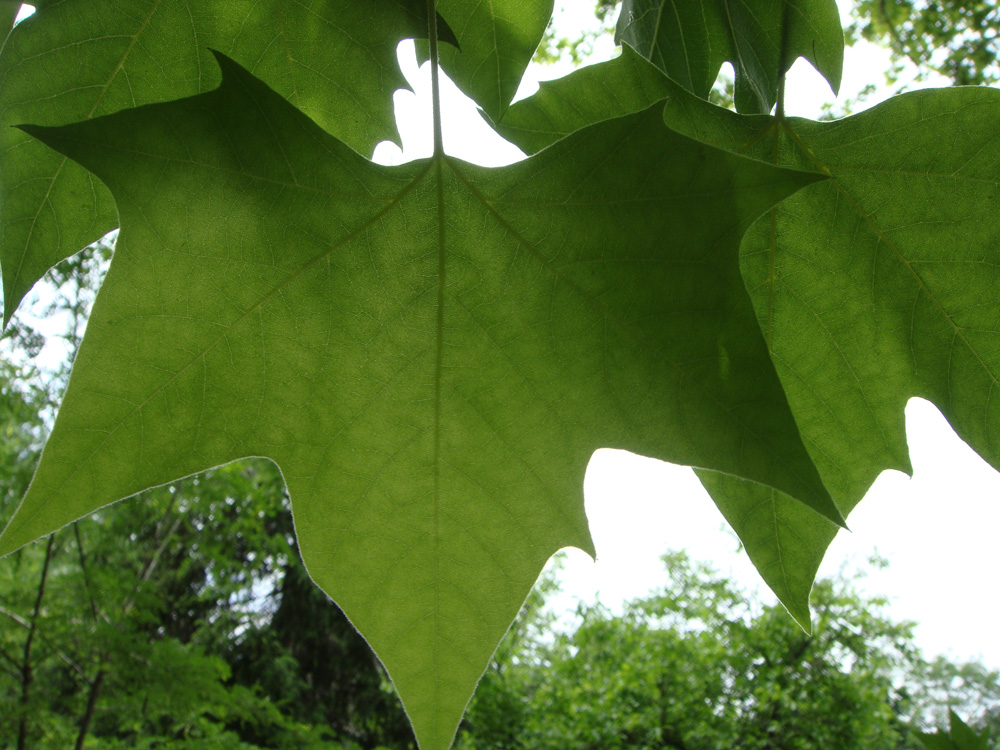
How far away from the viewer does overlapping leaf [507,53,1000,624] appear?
2.08 feet

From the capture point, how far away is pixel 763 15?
741 millimetres

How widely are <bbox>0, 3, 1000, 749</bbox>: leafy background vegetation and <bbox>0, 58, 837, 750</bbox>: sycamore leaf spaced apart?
0.59 feet


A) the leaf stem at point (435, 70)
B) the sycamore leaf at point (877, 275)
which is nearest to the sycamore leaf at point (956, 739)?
the sycamore leaf at point (877, 275)

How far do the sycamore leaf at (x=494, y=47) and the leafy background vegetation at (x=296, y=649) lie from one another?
19mm

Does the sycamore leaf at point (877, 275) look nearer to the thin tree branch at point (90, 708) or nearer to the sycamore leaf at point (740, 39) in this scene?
the sycamore leaf at point (740, 39)

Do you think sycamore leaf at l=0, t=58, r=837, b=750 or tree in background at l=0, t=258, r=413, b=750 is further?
tree in background at l=0, t=258, r=413, b=750

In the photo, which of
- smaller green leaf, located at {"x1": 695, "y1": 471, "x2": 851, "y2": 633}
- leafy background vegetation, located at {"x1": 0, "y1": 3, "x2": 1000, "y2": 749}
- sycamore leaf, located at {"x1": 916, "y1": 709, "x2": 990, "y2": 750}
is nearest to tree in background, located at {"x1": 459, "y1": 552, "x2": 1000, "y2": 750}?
leafy background vegetation, located at {"x1": 0, "y1": 3, "x2": 1000, "y2": 749}

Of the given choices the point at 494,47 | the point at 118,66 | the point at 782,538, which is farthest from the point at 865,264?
the point at 118,66

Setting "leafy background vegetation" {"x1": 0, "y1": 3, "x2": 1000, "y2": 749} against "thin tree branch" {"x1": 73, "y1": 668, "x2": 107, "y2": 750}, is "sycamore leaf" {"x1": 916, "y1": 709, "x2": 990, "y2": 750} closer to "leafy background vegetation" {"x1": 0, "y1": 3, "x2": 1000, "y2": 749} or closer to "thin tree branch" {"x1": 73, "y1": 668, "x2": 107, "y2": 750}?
"leafy background vegetation" {"x1": 0, "y1": 3, "x2": 1000, "y2": 749}

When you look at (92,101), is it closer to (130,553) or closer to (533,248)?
(533,248)

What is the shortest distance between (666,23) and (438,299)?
445 mm

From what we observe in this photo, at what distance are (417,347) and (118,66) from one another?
0.35 meters

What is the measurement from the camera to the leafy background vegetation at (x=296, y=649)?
143 inches

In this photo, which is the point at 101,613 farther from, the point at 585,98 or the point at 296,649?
the point at 296,649
